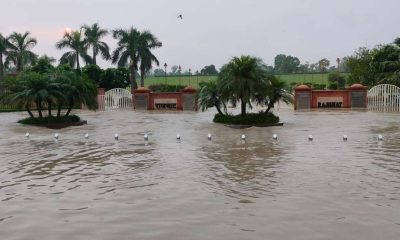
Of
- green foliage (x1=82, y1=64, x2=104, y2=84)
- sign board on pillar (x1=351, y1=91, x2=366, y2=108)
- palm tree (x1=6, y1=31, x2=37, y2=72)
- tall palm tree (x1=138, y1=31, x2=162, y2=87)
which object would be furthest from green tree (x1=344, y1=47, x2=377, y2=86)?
palm tree (x1=6, y1=31, x2=37, y2=72)

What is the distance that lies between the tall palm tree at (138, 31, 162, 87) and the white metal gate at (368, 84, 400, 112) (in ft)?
78.6

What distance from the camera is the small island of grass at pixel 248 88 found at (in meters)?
21.8

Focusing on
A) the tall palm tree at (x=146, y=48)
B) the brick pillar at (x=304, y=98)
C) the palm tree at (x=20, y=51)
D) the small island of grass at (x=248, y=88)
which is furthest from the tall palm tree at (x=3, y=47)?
the small island of grass at (x=248, y=88)

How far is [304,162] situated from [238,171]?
6.72ft

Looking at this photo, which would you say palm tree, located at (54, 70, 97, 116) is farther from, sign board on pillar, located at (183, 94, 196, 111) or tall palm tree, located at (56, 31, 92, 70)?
tall palm tree, located at (56, 31, 92, 70)

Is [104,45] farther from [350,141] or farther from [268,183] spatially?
[268,183]

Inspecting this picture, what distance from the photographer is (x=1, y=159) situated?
42.5 feet

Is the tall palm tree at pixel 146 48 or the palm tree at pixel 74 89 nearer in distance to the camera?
the palm tree at pixel 74 89

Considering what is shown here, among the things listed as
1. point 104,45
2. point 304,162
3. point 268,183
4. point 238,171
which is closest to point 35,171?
point 238,171

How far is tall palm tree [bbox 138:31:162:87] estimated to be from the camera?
49719 millimetres

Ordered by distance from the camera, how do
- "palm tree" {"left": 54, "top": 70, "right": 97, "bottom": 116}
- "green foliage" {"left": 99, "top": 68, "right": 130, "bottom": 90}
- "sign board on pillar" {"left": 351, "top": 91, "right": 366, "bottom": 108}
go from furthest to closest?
"green foliage" {"left": 99, "top": 68, "right": 130, "bottom": 90} < "sign board on pillar" {"left": 351, "top": 91, "right": 366, "bottom": 108} < "palm tree" {"left": 54, "top": 70, "right": 97, "bottom": 116}

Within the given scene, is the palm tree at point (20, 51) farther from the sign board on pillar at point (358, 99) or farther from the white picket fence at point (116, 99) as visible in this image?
the sign board on pillar at point (358, 99)

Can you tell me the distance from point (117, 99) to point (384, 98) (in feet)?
69.5

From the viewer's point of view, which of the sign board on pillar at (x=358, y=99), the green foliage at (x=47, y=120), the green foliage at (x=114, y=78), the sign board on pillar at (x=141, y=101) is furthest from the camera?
the green foliage at (x=114, y=78)
